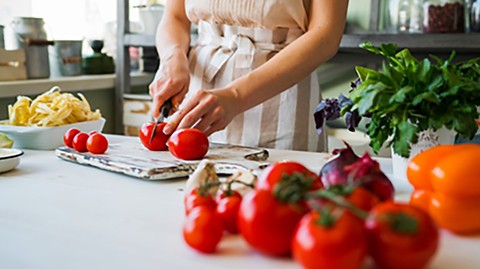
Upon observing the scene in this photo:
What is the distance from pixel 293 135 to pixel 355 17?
148 cm

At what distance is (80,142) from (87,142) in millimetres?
27

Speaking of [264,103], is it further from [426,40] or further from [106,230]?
[426,40]

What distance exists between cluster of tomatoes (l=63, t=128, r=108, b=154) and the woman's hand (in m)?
0.14

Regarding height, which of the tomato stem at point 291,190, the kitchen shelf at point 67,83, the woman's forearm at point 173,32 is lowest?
the kitchen shelf at point 67,83

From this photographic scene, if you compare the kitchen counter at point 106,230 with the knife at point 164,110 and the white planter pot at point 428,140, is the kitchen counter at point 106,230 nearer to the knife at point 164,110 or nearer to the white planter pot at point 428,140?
the white planter pot at point 428,140

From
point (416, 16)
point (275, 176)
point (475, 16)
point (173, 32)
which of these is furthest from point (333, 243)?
point (416, 16)

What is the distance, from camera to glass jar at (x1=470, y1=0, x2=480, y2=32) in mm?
2266

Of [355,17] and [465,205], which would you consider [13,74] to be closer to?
[355,17]

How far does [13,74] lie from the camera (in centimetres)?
246

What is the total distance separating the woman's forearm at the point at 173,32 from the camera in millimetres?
1630

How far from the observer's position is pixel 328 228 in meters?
0.52

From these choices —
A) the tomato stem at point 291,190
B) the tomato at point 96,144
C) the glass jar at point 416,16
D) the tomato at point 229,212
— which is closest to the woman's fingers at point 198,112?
the tomato at point 96,144

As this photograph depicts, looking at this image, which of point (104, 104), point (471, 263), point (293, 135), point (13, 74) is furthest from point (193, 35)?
point (471, 263)

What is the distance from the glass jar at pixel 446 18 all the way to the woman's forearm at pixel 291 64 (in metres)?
1.03
